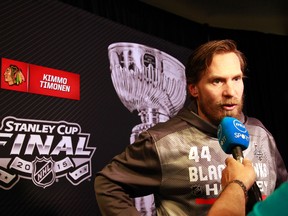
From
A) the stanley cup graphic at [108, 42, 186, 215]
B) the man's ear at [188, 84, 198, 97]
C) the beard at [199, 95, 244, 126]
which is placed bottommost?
the beard at [199, 95, 244, 126]

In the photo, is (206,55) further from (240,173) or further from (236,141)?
(240,173)

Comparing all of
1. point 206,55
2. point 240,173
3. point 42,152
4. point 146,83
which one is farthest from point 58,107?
point 240,173

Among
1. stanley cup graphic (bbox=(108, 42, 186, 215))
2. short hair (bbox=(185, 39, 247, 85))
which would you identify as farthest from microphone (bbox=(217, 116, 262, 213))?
stanley cup graphic (bbox=(108, 42, 186, 215))

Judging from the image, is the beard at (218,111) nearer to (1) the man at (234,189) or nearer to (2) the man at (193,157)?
(2) the man at (193,157)

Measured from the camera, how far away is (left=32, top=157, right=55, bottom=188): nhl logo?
→ 1869mm

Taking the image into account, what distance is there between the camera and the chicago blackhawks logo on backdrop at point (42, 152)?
1777 millimetres

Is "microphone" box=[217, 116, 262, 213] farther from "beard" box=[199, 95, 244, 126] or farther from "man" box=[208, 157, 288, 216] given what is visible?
"beard" box=[199, 95, 244, 126]

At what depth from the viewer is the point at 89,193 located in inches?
83.6

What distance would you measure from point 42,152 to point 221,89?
958mm

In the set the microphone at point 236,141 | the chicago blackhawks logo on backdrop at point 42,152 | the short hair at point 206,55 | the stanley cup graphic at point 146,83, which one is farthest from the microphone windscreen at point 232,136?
the stanley cup graphic at point 146,83

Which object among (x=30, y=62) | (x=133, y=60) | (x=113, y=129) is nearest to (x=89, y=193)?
(x=113, y=129)

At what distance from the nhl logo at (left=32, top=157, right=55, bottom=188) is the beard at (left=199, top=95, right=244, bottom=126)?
865mm

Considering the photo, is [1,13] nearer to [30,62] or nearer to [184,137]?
[30,62]

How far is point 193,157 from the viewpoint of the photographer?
144cm
